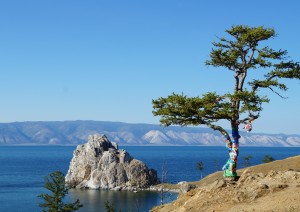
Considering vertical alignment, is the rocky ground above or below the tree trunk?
below

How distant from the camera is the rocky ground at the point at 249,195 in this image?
31375 millimetres

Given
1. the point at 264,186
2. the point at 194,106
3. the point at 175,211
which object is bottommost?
the point at 175,211

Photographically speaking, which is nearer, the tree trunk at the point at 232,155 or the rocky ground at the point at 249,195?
the rocky ground at the point at 249,195

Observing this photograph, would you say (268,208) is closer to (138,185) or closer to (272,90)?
(272,90)

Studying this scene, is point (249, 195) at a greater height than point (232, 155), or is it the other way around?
point (232, 155)

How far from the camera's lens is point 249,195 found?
3331cm

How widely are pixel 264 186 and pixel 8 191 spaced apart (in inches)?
6523

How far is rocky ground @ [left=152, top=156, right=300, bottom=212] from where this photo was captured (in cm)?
3138

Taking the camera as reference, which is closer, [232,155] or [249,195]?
[249,195]

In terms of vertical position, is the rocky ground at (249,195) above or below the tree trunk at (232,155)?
below

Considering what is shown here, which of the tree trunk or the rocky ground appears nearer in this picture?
the rocky ground

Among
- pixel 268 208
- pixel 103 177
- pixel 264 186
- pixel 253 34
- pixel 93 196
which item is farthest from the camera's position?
pixel 103 177

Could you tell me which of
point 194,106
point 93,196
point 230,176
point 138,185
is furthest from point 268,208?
point 138,185

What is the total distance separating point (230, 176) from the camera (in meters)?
37.5
